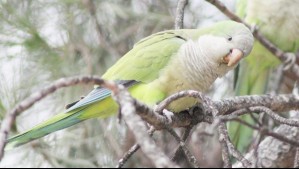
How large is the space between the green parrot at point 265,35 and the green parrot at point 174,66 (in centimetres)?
55

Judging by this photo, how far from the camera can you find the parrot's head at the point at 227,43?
151 centimetres

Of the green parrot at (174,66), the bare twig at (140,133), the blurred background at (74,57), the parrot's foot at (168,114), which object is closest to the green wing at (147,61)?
the green parrot at (174,66)

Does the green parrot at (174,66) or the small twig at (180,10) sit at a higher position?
the small twig at (180,10)

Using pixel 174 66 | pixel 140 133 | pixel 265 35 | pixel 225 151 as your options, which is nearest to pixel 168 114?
pixel 174 66

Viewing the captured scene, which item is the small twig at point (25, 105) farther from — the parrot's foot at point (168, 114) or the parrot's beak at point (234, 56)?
the parrot's beak at point (234, 56)

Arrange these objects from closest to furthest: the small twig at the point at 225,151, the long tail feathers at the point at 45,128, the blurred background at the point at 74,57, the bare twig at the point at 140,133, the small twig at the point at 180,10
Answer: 1. the bare twig at the point at 140,133
2. the small twig at the point at 225,151
3. the long tail feathers at the point at 45,128
4. the small twig at the point at 180,10
5. the blurred background at the point at 74,57

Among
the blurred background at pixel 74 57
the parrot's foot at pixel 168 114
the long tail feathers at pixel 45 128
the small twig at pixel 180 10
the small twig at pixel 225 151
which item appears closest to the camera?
the small twig at pixel 225 151

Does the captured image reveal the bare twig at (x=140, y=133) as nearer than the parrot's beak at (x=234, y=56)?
Yes

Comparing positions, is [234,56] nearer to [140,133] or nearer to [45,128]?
[45,128]

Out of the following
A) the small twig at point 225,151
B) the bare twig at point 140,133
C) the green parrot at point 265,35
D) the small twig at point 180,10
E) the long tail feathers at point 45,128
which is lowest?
the green parrot at point 265,35

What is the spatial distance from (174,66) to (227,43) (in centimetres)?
16

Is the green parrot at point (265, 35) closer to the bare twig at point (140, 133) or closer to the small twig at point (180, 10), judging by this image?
the small twig at point (180, 10)

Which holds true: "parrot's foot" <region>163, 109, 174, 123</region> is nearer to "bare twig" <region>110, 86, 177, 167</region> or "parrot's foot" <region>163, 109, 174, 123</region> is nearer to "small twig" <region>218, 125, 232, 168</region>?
"small twig" <region>218, 125, 232, 168</region>

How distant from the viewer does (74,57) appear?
2.14 meters
